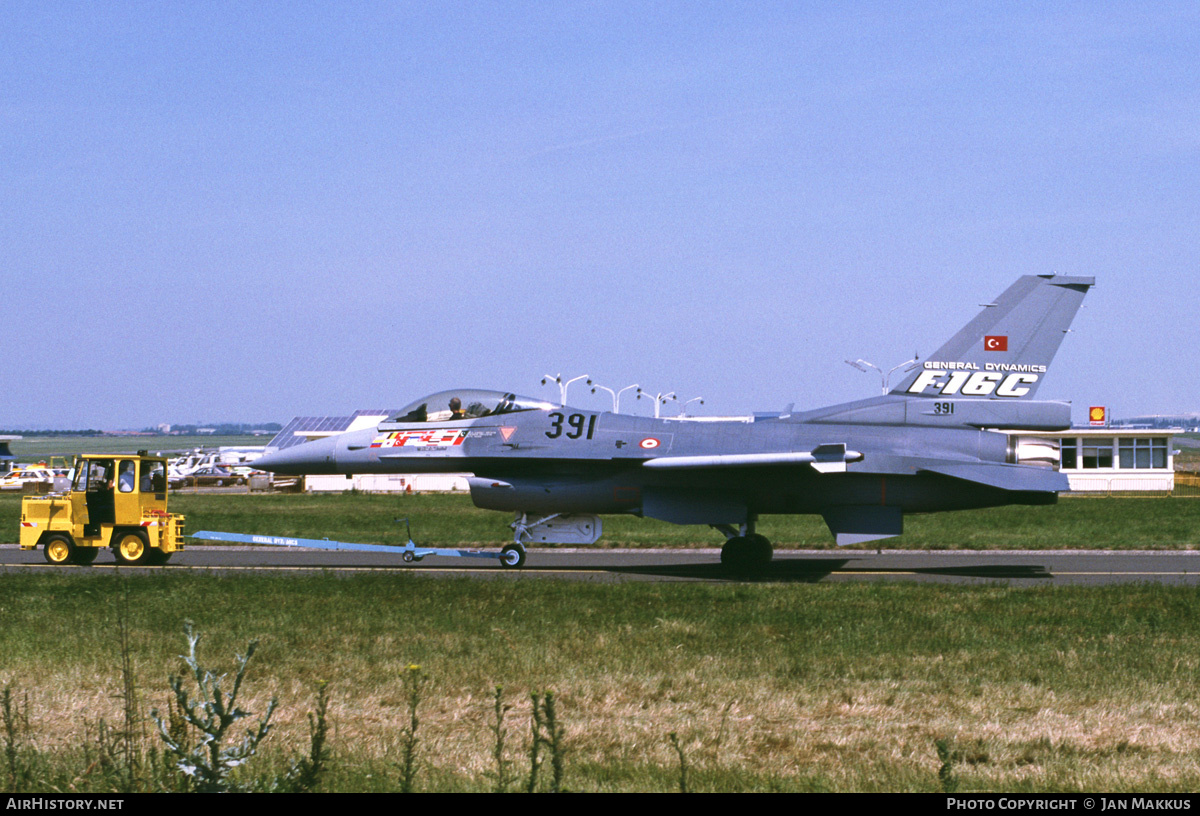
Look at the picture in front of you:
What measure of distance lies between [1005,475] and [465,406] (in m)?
A: 9.71

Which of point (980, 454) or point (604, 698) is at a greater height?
point (980, 454)

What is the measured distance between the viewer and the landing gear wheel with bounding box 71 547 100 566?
2075 centimetres

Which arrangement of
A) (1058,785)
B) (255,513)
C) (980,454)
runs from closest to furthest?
(1058,785), (980,454), (255,513)

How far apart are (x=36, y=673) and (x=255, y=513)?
29.9 metres

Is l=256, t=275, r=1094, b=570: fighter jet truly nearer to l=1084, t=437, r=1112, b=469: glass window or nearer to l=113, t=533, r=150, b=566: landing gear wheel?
l=113, t=533, r=150, b=566: landing gear wheel

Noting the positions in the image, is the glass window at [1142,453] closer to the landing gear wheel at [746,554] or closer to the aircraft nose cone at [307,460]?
the landing gear wheel at [746,554]

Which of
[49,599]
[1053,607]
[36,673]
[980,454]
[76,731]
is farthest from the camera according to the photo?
[980,454]

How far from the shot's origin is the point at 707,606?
13.7 meters

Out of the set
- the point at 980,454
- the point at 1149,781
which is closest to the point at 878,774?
the point at 1149,781

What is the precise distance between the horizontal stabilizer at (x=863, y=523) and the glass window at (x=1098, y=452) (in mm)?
46829

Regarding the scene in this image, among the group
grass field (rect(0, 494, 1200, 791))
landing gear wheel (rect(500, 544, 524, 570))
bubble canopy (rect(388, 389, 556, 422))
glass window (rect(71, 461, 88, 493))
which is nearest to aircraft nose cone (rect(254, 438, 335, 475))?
bubble canopy (rect(388, 389, 556, 422))

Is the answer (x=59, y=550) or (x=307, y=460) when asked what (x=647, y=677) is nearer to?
(x=307, y=460)

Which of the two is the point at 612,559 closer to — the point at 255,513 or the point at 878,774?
the point at 878,774

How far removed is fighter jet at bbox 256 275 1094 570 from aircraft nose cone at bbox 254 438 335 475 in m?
0.03
